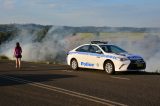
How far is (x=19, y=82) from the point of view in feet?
59.0

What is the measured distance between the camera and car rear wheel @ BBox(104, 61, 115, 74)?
21.3 m

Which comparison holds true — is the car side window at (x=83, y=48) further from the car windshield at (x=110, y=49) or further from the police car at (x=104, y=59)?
the car windshield at (x=110, y=49)

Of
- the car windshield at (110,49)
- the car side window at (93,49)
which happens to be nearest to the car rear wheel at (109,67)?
the car windshield at (110,49)

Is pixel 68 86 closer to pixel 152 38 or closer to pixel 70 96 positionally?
pixel 70 96

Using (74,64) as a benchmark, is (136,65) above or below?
below

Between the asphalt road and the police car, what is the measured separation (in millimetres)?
Answer: 1752

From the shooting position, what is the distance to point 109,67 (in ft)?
70.5

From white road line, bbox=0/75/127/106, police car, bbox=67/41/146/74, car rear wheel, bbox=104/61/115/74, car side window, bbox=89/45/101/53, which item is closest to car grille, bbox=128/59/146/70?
police car, bbox=67/41/146/74

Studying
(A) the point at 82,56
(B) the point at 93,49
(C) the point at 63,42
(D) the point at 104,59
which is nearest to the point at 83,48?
(A) the point at 82,56

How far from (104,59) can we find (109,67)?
0.55 m

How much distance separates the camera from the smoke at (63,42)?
5078 centimetres

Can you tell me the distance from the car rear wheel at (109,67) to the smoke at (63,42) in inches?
1017

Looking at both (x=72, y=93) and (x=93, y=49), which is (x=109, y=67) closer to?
(x=93, y=49)

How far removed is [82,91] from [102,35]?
155ft
